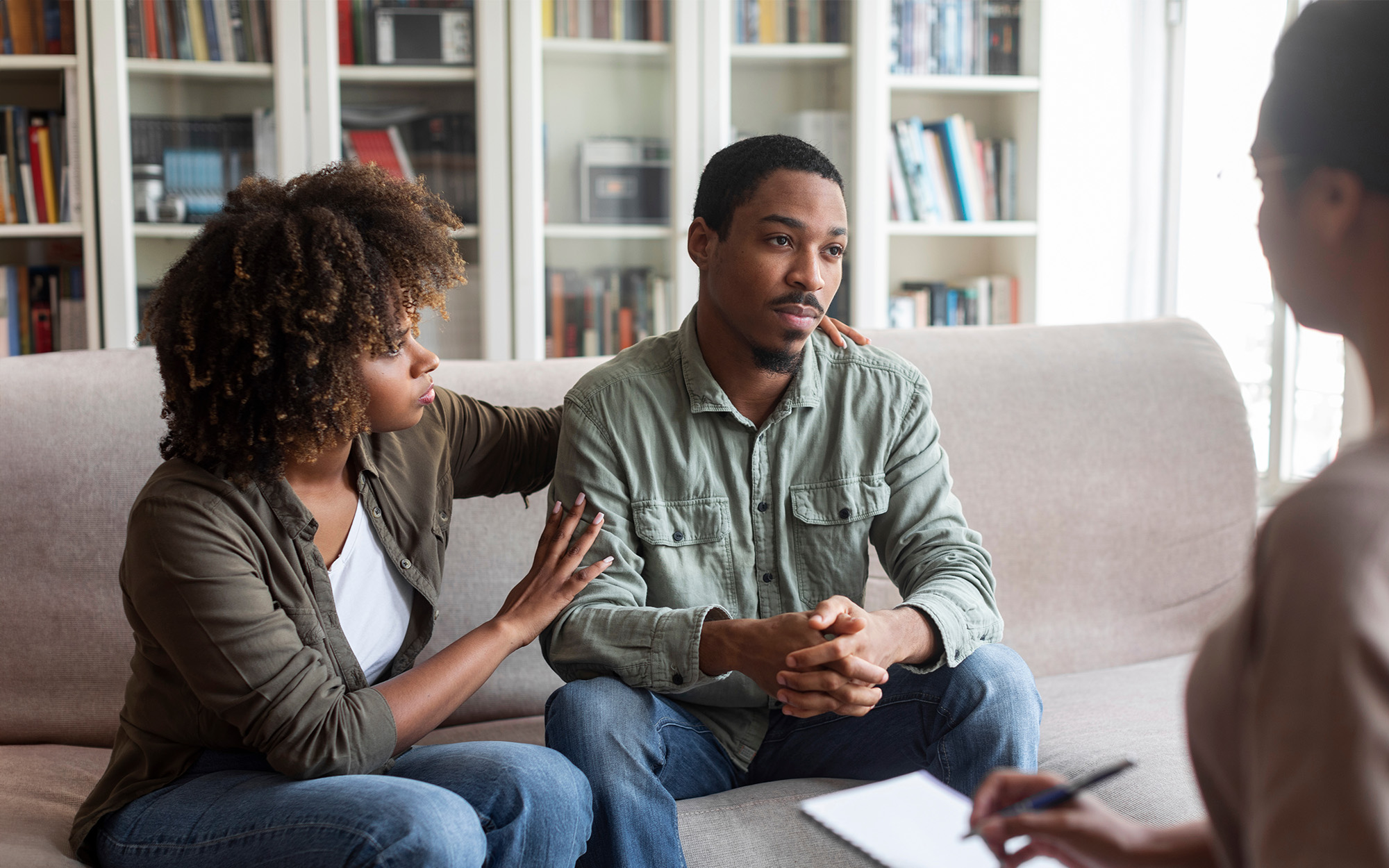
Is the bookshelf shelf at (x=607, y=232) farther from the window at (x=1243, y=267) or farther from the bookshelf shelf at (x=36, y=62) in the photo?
the window at (x=1243, y=267)

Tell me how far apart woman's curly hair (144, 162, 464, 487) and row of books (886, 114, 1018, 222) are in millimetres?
2168

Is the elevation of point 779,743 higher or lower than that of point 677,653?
lower

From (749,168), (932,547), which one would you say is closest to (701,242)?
(749,168)

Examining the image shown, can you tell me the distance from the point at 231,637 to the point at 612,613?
1.38 feet

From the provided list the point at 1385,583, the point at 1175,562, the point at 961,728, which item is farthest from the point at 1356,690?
the point at 1175,562

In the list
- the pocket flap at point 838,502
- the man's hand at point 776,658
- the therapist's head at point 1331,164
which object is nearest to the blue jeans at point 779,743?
the man's hand at point 776,658

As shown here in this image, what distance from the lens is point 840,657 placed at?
1147mm

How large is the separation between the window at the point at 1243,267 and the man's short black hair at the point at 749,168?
1907 millimetres

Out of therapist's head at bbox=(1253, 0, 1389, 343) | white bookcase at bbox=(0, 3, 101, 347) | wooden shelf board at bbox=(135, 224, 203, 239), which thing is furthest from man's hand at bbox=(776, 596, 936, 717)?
white bookcase at bbox=(0, 3, 101, 347)

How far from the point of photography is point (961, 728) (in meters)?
1.25

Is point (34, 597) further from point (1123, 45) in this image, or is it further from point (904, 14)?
point (1123, 45)

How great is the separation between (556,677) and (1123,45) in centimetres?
264

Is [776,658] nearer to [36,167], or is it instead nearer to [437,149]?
[437,149]

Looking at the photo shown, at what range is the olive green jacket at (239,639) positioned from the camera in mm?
1033
